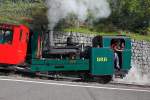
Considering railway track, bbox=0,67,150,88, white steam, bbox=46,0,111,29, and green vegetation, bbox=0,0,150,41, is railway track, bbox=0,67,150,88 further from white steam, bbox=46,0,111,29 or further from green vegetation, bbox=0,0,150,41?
green vegetation, bbox=0,0,150,41

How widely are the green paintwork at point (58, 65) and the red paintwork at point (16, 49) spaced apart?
64 cm

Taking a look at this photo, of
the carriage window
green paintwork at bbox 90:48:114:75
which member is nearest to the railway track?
green paintwork at bbox 90:48:114:75

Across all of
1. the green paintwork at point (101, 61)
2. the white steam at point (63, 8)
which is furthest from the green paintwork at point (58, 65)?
the white steam at point (63, 8)

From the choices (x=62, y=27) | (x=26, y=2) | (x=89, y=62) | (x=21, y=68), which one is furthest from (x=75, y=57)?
(x=26, y=2)

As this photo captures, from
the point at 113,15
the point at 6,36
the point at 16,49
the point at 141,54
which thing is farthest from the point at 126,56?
the point at 113,15

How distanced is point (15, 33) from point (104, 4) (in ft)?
30.2

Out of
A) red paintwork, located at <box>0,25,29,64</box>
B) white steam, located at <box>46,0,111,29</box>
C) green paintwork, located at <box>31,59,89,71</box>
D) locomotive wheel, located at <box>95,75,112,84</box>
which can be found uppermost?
white steam, located at <box>46,0,111,29</box>

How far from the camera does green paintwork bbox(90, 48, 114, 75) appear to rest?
19578 millimetres

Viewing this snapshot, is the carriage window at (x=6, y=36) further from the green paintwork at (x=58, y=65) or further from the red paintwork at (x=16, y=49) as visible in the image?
the green paintwork at (x=58, y=65)

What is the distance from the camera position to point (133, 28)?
108 feet

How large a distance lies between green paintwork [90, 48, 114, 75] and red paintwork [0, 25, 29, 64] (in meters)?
2.93

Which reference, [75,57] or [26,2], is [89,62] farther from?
[26,2]

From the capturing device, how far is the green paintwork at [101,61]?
1958 cm

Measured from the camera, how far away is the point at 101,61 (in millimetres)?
19672
